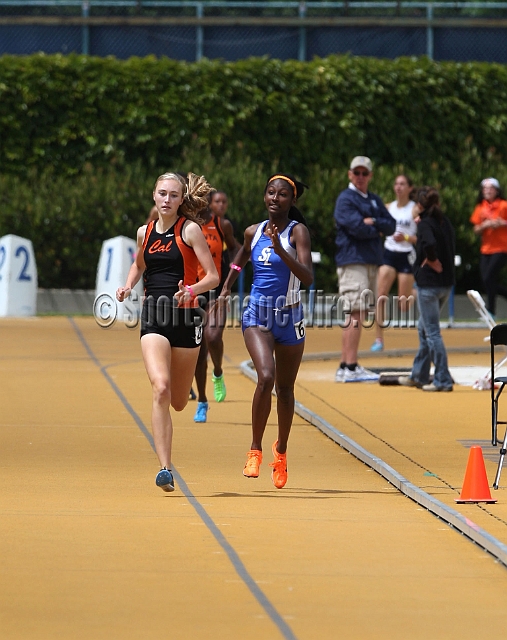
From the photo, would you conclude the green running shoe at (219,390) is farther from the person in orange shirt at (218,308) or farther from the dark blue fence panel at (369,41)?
the dark blue fence panel at (369,41)

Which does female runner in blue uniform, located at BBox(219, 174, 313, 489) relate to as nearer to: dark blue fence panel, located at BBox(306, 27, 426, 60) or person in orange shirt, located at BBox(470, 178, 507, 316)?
person in orange shirt, located at BBox(470, 178, 507, 316)

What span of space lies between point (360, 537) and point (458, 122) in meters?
20.3

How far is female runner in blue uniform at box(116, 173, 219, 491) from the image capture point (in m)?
8.95

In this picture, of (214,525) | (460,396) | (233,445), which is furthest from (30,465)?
(460,396)

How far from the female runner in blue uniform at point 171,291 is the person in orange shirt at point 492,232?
12830 millimetres

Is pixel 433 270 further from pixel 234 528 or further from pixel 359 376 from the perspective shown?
pixel 234 528

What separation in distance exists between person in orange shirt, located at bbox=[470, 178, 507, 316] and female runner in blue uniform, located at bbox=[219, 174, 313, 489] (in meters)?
12.5

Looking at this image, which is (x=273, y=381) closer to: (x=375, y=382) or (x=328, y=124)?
(x=375, y=382)

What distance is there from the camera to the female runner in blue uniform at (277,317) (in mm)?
9359

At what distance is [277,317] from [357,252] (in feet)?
20.0

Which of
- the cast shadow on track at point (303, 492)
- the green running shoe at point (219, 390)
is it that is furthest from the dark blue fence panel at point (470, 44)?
the cast shadow on track at point (303, 492)

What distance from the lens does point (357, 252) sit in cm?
1539

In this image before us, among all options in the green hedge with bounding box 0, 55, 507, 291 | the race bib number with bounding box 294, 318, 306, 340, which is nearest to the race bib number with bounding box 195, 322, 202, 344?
the race bib number with bounding box 294, 318, 306, 340

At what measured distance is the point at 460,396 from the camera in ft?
47.4
